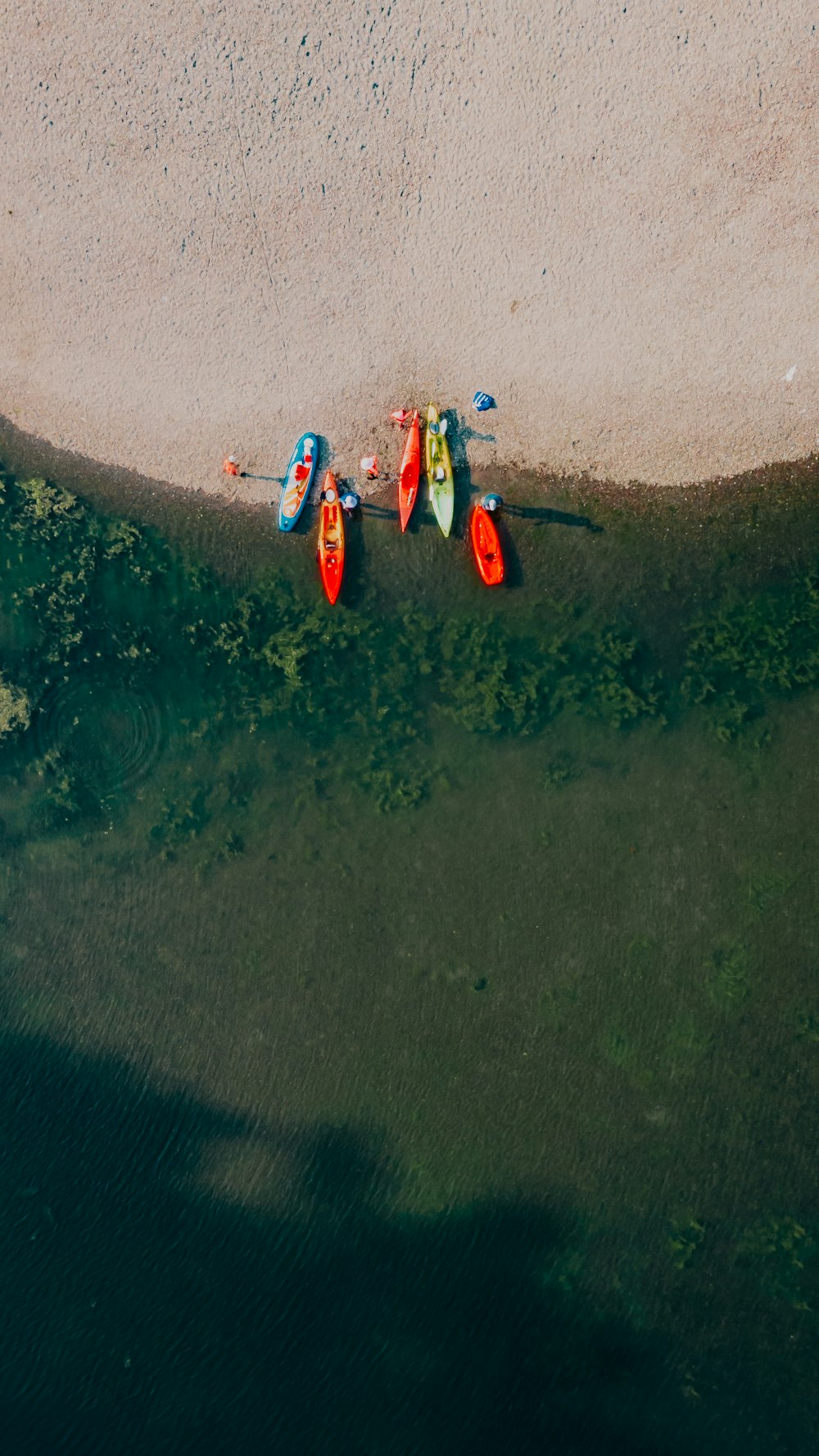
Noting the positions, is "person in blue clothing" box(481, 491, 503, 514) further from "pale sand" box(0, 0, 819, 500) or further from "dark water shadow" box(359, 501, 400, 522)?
"dark water shadow" box(359, 501, 400, 522)

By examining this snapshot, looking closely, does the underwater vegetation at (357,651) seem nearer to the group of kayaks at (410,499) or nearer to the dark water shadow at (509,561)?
the dark water shadow at (509,561)

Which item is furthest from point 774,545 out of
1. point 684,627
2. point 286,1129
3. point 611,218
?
point 286,1129

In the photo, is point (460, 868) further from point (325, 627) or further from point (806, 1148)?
point (806, 1148)

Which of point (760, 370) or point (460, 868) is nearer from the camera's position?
point (760, 370)

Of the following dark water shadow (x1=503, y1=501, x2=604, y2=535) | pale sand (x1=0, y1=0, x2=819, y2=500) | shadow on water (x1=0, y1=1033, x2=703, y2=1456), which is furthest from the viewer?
shadow on water (x1=0, y1=1033, x2=703, y2=1456)

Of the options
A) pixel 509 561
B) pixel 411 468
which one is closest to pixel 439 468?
pixel 411 468

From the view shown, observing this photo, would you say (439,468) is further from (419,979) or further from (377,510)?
(419,979)

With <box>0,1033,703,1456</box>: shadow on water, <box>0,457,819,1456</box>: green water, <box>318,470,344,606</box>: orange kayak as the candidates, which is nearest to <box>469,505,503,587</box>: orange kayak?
<box>0,457,819,1456</box>: green water
